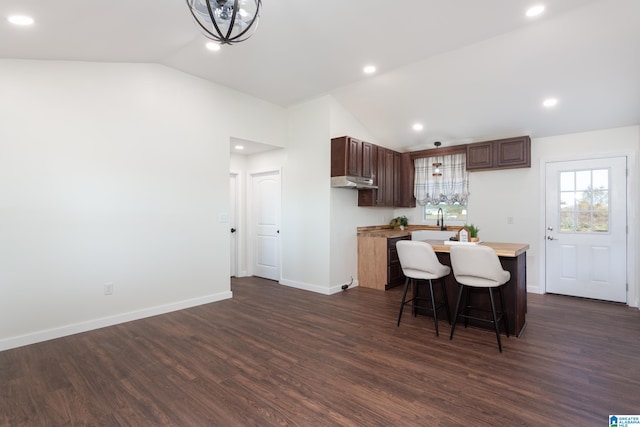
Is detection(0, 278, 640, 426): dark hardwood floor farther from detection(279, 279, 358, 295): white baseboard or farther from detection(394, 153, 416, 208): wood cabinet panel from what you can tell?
detection(394, 153, 416, 208): wood cabinet panel

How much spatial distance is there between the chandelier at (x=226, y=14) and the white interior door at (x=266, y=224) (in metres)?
3.95

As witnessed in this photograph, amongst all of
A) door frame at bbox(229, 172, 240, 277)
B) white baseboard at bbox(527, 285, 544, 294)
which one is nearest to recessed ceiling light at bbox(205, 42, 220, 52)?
door frame at bbox(229, 172, 240, 277)

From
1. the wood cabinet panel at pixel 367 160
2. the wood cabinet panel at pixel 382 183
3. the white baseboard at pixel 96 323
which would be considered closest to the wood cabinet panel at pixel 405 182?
the wood cabinet panel at pixel 382 183

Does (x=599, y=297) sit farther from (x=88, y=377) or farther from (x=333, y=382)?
(x=88, y=377)

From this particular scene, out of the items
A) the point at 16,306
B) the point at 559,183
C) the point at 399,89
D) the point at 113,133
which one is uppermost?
the point at 399,89

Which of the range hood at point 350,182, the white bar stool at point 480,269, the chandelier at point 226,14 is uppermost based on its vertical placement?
the chandelier at point 226,14

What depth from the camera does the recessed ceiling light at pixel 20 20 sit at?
2.45m

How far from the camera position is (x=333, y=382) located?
242 centimetres

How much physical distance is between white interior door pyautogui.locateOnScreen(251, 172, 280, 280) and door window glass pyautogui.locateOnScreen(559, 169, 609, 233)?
4.66 m

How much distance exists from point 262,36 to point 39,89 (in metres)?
2.34

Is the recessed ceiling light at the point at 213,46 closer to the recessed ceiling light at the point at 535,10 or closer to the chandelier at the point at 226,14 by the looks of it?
the chandelier at the point at 226,14

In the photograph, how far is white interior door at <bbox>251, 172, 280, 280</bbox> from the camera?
19.5 ft

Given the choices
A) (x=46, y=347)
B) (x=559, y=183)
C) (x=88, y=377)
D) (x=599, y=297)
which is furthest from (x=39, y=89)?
(x=599, y=297)

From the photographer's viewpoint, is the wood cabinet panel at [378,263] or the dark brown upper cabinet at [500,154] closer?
the dark brown upper cabinet at [500,154]
